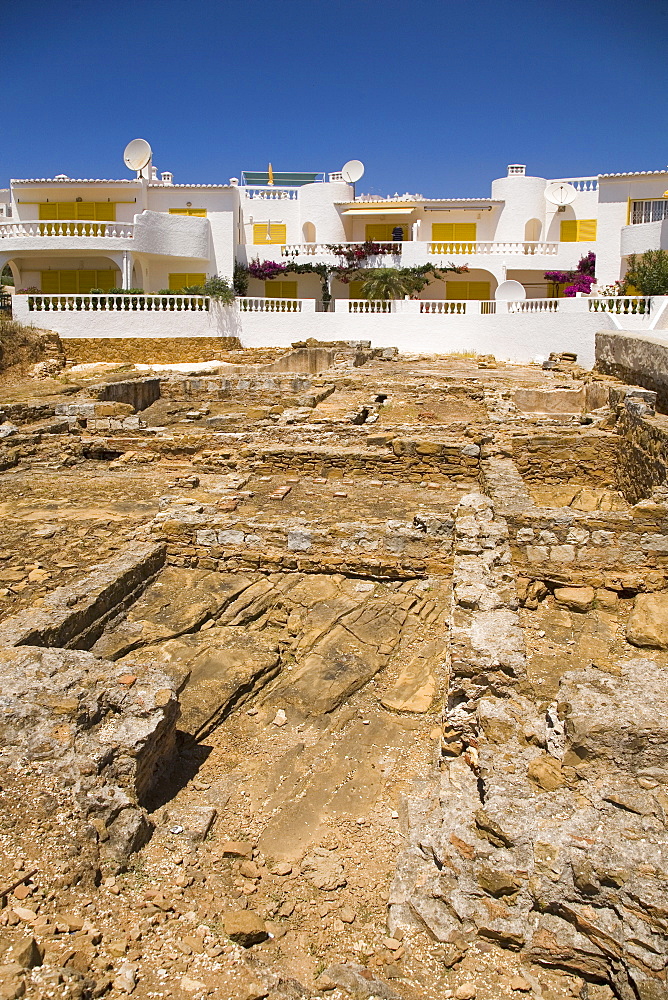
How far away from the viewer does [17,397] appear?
61.3ft

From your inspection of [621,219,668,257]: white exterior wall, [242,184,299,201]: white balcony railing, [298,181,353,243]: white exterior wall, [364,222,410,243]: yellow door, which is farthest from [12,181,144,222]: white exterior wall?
[621,219,668,257]: white exterior wall

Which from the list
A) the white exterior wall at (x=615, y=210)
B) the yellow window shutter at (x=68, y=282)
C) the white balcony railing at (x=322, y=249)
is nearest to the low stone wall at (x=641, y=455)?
the white balcony railing at (x=322, y=249)

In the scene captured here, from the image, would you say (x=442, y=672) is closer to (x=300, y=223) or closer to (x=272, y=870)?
(x=272, y=870)

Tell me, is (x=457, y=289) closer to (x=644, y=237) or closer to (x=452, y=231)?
(x=452, y=231)

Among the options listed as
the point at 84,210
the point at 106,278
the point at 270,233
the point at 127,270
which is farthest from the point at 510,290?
the point at 84,210

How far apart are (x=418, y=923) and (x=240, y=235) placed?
127ft

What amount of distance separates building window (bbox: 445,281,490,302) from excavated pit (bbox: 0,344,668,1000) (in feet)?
93.6

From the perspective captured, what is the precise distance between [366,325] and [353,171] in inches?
701

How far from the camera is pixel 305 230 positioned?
133 feet

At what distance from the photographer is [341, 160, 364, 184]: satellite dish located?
144ft

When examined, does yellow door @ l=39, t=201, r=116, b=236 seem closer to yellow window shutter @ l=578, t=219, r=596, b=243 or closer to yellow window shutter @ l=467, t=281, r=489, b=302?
yellow window shutter @ l=467, t=281, r=489, b=302

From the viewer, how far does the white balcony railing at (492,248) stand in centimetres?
3600

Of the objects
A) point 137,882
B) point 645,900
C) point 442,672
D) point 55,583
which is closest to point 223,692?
point 442,672

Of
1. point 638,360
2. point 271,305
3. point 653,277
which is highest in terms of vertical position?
point 653,277
